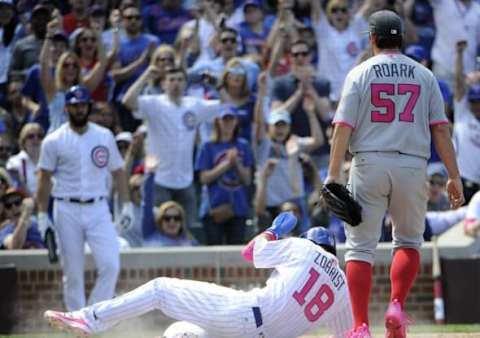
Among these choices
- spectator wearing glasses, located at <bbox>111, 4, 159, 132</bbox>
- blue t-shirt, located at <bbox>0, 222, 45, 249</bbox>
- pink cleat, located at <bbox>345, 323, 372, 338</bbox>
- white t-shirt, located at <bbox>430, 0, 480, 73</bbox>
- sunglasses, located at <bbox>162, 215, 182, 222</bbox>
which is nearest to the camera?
pink cleat, located at <bbox>345, 323, 372, 338</bbox>

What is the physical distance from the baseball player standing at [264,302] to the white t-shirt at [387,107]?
0.71 m

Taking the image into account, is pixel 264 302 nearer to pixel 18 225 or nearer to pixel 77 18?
pixel 18 225

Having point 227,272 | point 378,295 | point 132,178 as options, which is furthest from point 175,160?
point 378,295

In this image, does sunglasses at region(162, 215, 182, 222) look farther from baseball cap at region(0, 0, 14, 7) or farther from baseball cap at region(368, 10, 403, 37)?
baseball cap at region(368, 10, 403, 37)

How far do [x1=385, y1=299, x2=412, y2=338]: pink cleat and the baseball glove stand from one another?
0.52 metres

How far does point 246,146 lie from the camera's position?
42.1 feet

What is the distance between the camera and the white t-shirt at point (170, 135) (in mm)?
12789

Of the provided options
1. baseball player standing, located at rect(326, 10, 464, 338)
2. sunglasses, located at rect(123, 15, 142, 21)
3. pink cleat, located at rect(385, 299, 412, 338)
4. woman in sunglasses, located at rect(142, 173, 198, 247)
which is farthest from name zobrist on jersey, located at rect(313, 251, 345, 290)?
sunglasses, located at rect(123, 15, 142, 21)

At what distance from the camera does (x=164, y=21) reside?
15.0 m

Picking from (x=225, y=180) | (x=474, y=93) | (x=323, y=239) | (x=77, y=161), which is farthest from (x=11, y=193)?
(x=323, y=239)

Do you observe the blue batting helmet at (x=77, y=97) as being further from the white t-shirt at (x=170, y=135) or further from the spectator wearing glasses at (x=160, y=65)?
the spectator wearing glasses at (x=160, y=65)

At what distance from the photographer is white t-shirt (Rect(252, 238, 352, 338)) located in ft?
23.2

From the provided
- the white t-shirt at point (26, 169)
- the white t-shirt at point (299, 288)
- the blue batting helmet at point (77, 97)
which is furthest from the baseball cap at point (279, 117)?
the white t-shirt at point (299, 288)

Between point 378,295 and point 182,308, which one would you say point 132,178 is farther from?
point 182,308
